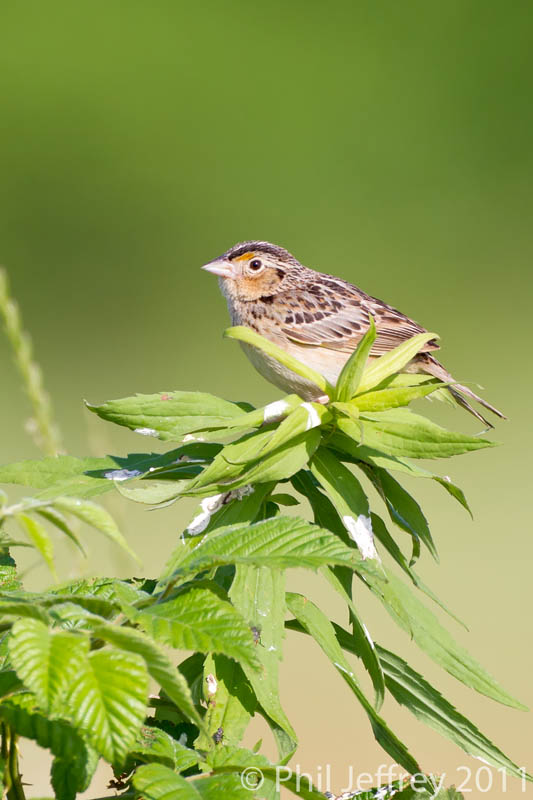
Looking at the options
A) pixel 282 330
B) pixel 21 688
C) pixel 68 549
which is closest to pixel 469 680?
pixel 21 688

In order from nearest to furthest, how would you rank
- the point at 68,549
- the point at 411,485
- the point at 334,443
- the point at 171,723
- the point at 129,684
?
the point at 129,684 → the point at 171,723 → the point at 334,443 → the point at 68,549 → the point at 411,485

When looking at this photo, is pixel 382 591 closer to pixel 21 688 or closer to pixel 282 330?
pixel 21 688

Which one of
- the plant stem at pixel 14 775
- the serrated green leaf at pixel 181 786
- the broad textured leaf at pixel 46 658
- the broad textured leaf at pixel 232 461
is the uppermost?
the broad textured leaf at pixel 232 461

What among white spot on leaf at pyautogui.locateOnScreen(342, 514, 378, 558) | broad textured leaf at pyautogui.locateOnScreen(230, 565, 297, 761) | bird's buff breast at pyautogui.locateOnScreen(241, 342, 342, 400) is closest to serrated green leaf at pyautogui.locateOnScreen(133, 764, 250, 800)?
broad textured leaf at pyautogui.locateOnScreen(230, 565, 297, 761)

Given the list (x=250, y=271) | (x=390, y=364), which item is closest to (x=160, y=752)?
(x=390, y=364)

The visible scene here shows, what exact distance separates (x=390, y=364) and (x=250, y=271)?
6.38 ft

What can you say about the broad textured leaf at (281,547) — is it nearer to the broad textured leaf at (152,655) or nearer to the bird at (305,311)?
the broad textured leaf at (152,655)

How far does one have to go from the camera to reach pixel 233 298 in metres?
2.98

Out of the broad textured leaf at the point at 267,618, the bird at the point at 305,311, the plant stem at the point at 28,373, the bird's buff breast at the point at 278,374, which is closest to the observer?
the broad textured leaf at the point at 267,618

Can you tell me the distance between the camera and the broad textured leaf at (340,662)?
0.99 metres

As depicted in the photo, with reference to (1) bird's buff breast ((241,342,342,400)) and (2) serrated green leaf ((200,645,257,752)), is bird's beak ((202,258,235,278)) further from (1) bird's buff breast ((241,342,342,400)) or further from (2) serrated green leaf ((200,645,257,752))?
(2) serrated green leaf ((200,645,257,752))

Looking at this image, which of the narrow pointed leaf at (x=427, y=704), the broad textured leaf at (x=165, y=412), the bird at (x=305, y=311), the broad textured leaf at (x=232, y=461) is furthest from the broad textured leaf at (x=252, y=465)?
the bird at (x=305, y=311)

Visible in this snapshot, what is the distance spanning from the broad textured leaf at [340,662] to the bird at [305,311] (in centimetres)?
163

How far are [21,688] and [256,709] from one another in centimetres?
38
